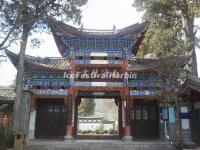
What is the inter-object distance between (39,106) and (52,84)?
2.25 meters

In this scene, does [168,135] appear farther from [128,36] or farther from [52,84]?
[52,84]

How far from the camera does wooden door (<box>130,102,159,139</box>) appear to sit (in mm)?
17953

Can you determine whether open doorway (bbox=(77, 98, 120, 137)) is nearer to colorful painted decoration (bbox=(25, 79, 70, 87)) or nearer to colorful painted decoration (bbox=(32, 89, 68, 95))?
colorful painted decoration (bbox=(32, 89, 68, 95))

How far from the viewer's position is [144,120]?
18141mm

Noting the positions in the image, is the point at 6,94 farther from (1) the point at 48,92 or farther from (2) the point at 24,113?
(1) the point at 48,92

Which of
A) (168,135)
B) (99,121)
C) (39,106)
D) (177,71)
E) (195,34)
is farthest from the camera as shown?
(99,121)

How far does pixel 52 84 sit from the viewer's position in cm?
1697

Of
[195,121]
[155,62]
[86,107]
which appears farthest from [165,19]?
[86,107]

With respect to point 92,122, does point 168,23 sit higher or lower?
higher

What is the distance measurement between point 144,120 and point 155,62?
3771mm

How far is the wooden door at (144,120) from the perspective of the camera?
17953mm

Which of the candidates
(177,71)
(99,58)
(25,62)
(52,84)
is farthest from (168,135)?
(25,62)

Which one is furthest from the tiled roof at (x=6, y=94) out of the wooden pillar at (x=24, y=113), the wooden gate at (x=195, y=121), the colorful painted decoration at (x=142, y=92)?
the wooden gate at (x=195, y=121)

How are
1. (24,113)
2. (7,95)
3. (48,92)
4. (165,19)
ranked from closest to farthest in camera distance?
(24,113) < (48,92) < (7,95) < (165,19)
